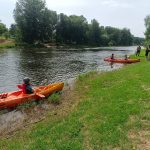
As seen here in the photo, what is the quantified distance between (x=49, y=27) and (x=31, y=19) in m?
9.63

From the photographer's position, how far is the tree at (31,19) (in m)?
88.2

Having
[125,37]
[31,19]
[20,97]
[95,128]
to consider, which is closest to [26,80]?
[20,97]

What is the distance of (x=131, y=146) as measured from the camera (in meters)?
8.40

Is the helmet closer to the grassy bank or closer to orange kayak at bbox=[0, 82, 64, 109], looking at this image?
orange kayak at bbox=[0, 82, 64, 109]

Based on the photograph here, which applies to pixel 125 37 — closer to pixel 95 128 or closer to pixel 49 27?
pixel 49 27

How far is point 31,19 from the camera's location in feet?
294

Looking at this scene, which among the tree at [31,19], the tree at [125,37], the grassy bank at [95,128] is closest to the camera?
the grassy bank at [95,128]

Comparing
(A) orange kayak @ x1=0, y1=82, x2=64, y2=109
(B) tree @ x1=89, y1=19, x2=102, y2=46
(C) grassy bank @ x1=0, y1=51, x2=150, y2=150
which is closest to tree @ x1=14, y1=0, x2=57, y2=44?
(B) tree @ x1=89, y1=19, x2=102, y2=46

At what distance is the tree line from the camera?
291ft

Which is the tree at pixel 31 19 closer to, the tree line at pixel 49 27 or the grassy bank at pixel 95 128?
the tree line at pixel 49 27

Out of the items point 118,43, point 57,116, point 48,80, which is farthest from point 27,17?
point 118,43

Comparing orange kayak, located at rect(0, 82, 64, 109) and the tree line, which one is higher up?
the tree line

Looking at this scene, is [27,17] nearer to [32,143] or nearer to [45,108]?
[45,108]

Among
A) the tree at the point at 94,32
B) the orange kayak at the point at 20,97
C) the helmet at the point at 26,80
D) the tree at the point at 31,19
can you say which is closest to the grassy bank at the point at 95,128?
the orange kayak at the point at 20,97
